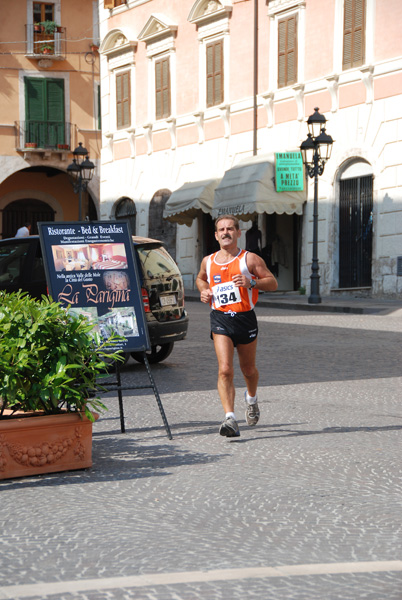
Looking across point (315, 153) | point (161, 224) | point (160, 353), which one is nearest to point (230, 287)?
point (160, 353)

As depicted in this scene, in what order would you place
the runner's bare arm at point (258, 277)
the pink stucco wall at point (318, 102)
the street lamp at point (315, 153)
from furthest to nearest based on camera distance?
the pink stucco wall at point (318, 102) < the street lamp at point (315, 153) < the runner's bare arm at point (258, 277)

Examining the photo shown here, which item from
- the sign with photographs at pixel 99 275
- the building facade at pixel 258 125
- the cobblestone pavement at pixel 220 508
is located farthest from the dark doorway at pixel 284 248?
the sign with photographs at pixel 99 275

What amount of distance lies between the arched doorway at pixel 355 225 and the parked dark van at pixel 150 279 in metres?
14.0

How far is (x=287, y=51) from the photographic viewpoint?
95.6 feet

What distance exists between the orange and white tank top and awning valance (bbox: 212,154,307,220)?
1986 cm

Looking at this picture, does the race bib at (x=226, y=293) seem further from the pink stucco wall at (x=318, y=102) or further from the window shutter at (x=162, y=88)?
the window shutter at (x=162, y=88)

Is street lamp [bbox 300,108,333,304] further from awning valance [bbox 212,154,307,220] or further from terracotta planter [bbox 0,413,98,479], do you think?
terracotta planter [bbox 0,413,98,479]

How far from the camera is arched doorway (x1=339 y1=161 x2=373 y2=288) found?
2681 cm

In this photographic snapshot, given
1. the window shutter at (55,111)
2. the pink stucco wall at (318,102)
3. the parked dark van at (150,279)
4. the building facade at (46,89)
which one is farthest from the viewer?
the window shutter at (55,111)

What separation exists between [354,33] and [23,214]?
885 inches

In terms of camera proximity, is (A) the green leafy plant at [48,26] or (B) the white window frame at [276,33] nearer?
(B) the white window frame at [276,33]

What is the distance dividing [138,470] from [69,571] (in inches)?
95.1

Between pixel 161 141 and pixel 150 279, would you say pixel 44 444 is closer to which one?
pixel 150 279

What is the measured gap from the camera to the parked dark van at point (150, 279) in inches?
519
